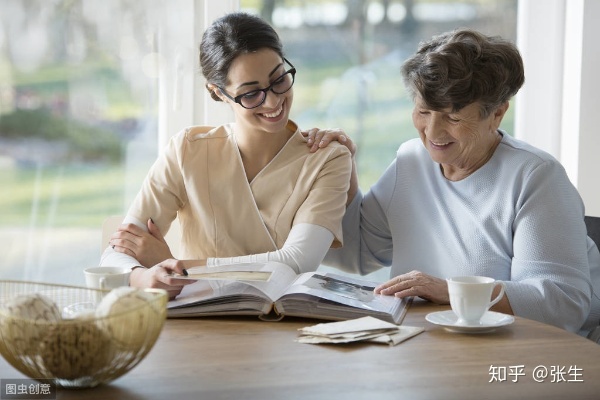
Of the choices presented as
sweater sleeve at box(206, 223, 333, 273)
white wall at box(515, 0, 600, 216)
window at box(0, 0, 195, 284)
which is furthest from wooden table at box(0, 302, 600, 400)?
white wall at box(515, 0, 600, 216)

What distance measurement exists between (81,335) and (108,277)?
47 cm

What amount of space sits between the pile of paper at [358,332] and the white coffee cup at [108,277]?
35 centimetres

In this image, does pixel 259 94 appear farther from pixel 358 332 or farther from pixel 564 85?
pixel 564 85

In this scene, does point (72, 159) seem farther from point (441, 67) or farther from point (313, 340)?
point (313, 340)

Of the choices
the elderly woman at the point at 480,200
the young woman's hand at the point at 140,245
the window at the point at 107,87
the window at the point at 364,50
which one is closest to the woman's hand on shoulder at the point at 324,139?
the elderly woman at the point at 480,200

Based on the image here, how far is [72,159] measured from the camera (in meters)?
3.14

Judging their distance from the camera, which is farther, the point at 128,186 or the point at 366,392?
the point at 128,186

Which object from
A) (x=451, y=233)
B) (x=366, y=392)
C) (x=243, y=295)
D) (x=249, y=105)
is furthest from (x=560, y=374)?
(x=249, y=105)

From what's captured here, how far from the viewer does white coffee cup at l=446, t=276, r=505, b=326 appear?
1572 mm

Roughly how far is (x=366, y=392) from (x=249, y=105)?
1037mm

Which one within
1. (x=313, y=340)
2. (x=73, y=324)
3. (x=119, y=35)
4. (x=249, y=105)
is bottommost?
(x=313, y=340)

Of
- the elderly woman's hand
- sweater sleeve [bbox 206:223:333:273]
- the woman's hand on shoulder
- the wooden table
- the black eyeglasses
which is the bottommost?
the wooden table

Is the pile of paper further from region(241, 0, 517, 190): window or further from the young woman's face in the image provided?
region(241, 0, 517, 190): window

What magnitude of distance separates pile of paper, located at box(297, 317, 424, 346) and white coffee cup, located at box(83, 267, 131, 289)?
35 centimetres
